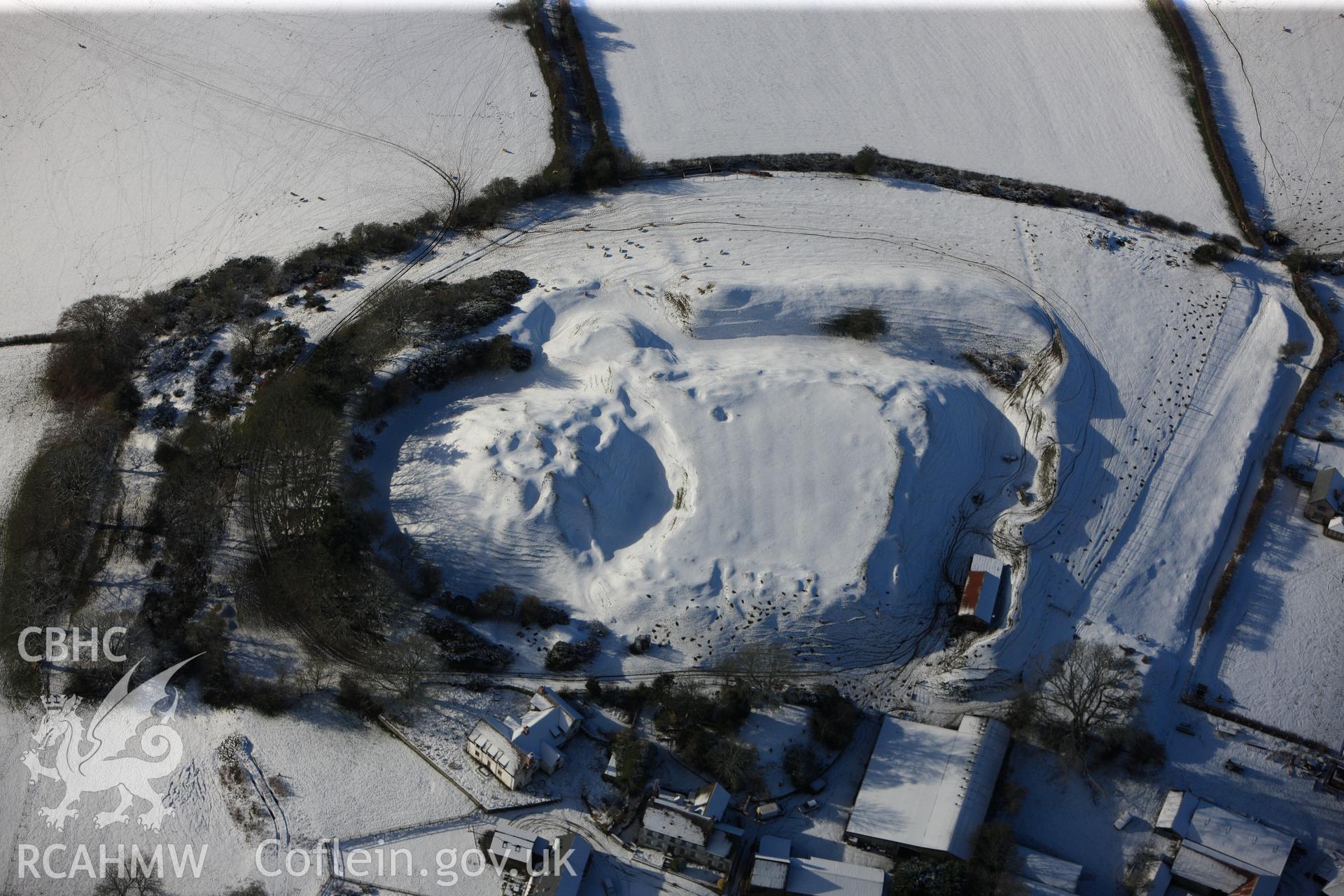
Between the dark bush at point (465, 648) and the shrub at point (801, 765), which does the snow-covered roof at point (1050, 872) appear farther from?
the dark bush at point (465, 648)

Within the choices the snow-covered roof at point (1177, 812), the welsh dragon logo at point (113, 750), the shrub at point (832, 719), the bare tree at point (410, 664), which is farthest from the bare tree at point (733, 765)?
the welsh dragon logo at point (113, 750)

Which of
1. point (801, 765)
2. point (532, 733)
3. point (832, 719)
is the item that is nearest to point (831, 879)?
point (801, 765)

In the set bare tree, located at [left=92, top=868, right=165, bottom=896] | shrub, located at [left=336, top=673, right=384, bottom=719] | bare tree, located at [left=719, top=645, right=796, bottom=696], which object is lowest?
bare tree, located at [left=92, top=868, right=165, bottom=896]

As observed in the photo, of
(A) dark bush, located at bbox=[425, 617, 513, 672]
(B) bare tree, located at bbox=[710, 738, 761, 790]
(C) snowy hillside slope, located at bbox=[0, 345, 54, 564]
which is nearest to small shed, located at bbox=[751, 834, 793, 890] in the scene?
(B) bare tree, located at bbox=[710, 738, 761, 790]

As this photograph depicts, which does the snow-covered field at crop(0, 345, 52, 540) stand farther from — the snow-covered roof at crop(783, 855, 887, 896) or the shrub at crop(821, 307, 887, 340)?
the shrub at crop(821, 307, 887, 340)

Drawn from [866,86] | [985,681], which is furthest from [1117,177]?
[985,681]

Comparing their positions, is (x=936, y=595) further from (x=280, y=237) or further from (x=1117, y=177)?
(x=280, y=237)
